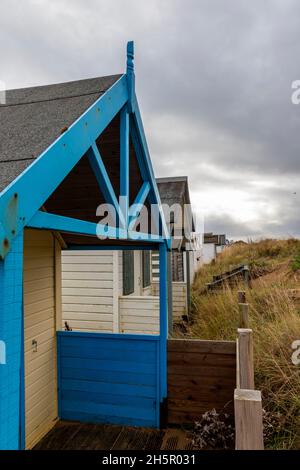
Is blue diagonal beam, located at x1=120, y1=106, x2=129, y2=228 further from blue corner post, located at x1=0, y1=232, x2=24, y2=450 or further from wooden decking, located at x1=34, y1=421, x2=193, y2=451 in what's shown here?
wooden decking, located at x1=34, y1=421, x2=193, y2=451

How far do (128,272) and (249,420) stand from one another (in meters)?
6.23

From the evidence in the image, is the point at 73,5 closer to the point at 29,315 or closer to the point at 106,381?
the point at 29,315

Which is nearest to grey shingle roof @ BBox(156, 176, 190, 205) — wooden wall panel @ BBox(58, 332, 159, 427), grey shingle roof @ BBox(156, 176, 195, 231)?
grey shingle roof @ BBox(156, 176, 195, 231)

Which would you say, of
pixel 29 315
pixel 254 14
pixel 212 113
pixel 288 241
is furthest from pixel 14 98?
pixel 288 241

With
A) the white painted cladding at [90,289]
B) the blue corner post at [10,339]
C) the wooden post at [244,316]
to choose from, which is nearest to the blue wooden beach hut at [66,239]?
the blue corner post at [10,339]

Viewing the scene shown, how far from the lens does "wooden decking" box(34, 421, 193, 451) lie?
3947mm

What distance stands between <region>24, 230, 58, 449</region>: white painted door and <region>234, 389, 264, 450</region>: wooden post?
3.16 m

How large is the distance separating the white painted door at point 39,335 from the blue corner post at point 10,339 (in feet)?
9.44

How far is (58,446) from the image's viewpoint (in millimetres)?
3996

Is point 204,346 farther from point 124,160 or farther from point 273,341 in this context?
point 124,160

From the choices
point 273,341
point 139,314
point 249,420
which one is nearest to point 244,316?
point 273,341

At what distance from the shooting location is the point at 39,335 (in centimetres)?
439

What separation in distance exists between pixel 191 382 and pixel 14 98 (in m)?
3.76
